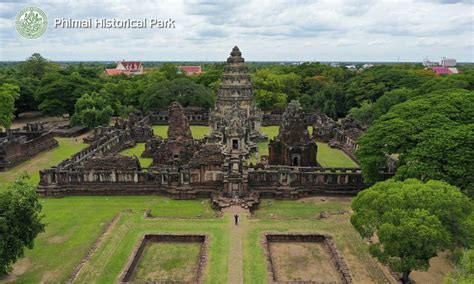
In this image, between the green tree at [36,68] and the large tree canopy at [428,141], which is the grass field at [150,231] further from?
the green tree at [36,68]

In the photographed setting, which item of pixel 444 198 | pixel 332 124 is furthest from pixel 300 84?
pixel 444 198

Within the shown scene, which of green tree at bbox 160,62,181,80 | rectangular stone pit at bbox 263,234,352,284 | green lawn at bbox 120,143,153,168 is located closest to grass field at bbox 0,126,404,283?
rectangular stone pit at bbox 263,234,352,284

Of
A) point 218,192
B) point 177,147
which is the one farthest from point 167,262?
point 177,147

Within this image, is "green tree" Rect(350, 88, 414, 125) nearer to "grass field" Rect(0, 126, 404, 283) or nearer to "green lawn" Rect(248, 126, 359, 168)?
"green lawn" Rect(248, 126, 359, 168)

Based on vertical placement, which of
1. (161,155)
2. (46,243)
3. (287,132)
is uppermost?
(287,132)

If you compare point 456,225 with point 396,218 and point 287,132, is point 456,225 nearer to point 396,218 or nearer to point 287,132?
point 396,218

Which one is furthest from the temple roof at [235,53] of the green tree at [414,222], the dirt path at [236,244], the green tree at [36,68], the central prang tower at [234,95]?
the green tree at [36,68]

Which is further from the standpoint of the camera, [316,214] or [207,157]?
[207,157]

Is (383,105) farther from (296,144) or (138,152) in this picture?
(138,152)
